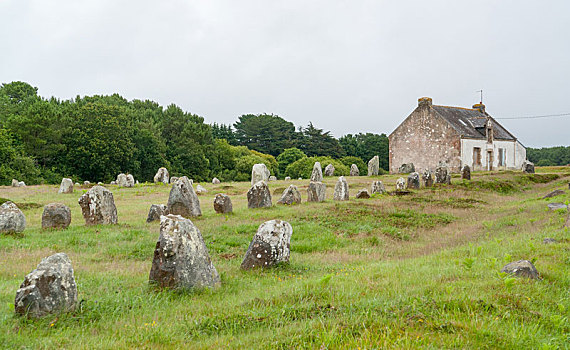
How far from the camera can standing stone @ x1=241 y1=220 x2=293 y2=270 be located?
9.58m

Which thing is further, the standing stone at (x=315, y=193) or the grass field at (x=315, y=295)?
the standing stone at (x=315, y=193)

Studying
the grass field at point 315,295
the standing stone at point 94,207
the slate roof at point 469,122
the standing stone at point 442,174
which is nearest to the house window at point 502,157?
the slate roof at point 469,122

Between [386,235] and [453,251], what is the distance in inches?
160

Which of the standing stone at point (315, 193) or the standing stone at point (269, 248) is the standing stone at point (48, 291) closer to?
the standing stone at point (269, 248)

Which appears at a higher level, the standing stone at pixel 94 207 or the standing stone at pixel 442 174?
the standing stone at pixel 442 174

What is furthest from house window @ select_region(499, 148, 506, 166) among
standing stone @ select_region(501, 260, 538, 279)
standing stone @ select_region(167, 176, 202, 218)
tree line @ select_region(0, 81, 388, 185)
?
standing stone @ select_region(501, 260, 538, 279)

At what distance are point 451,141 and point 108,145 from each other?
43594 millimetres

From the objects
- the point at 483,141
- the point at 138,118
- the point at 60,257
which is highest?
the point at 138,118

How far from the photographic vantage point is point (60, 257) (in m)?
6.44

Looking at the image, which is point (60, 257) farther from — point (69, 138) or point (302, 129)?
point (302, 129)

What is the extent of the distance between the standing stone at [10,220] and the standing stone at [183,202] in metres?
5.43

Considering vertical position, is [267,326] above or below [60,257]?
below

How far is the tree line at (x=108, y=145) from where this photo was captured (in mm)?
51219

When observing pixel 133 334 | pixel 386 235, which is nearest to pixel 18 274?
pixel 133 334
